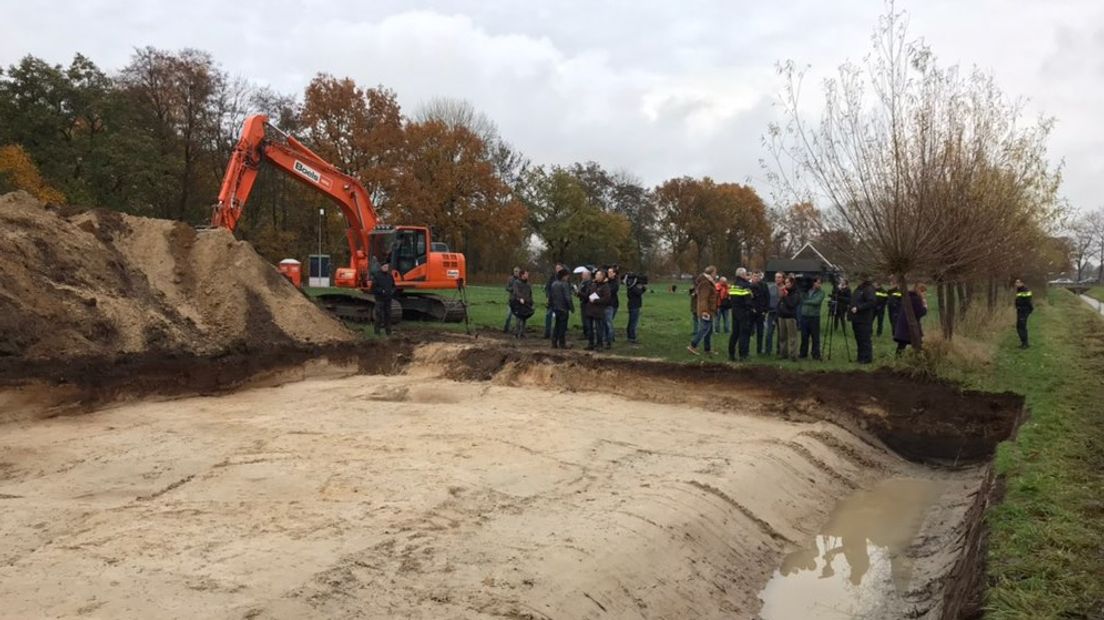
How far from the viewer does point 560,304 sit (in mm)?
15531

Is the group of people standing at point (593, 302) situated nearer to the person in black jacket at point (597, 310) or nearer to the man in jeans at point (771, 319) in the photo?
the person in black jacket at point (597, 310)

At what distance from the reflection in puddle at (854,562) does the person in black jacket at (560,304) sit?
7610 mm

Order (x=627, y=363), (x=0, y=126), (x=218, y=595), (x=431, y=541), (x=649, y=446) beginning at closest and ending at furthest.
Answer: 1. (x=218, y=595)
2. (x=431, y=541)
3. (x=649, y=446)
4. (x=627, y=363)
5. (x=0, y=126)

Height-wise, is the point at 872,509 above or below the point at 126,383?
below

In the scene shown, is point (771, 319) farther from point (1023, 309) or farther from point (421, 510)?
point (421, 510)

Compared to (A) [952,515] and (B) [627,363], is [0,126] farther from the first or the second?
(A) [952,515]

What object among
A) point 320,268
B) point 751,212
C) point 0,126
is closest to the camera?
point 0,126

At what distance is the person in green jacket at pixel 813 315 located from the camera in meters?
14.0

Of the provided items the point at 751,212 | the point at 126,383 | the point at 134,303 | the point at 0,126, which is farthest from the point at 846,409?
the point at 751,212

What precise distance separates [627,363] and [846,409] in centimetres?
360

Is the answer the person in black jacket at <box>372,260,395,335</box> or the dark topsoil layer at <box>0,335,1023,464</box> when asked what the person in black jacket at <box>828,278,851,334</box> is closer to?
the dark topsoil layer at <box>0,335,1023,464</box>

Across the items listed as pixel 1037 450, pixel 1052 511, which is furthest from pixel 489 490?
pixel 1037 450

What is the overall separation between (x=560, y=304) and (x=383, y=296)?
428 cm

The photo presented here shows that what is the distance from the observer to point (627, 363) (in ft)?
43.0
